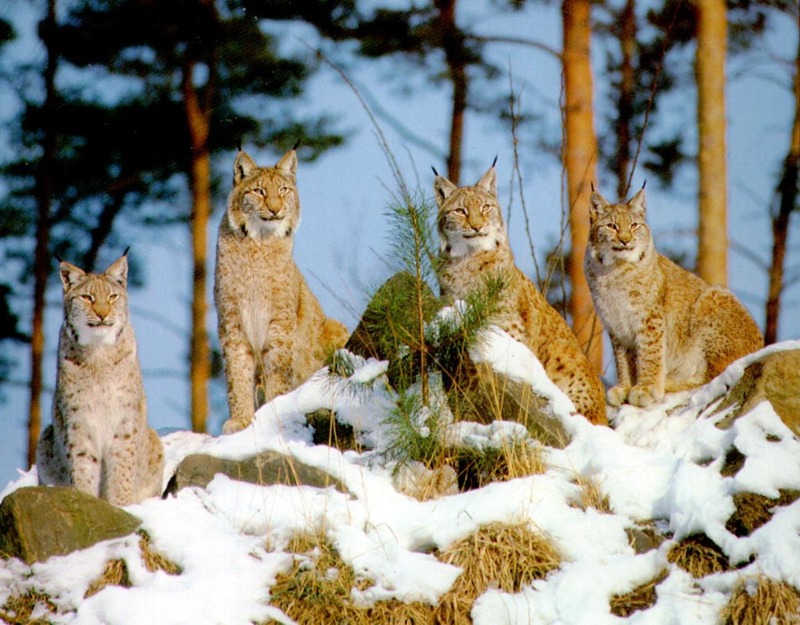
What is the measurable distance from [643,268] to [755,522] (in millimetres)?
2806

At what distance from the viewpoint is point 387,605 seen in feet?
18.0

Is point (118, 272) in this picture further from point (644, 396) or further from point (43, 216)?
point (43, 216)

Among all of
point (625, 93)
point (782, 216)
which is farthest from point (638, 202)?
point (625, 93)

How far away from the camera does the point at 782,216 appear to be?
1368 centimetres

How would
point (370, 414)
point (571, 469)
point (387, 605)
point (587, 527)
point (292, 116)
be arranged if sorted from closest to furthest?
point (387, 605) < point (587, 527) < point (571, 469) < point (370, 414) < point (292, 116)

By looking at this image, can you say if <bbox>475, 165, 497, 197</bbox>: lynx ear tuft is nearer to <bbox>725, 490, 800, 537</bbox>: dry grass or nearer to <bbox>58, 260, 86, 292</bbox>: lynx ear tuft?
<bbox>58, 260, 86, 292</bbox>: lynx ear tuft

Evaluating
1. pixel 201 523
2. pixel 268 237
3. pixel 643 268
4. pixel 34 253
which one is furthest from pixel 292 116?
pixel 201 523

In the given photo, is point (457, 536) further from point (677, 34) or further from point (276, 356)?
point (677, 34)

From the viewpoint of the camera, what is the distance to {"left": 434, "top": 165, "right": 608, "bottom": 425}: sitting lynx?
7.55 m

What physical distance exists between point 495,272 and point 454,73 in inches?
239

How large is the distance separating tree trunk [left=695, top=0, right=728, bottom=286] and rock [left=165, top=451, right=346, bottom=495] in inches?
219

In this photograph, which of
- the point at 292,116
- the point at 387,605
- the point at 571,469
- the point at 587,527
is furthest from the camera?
the point at 292,116

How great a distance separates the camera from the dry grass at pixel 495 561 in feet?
18.1

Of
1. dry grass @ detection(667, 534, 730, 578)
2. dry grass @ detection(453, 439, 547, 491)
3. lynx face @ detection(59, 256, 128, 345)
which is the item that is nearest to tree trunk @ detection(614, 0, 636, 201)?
dry grass @ detection(453, 439, 547, 491)
